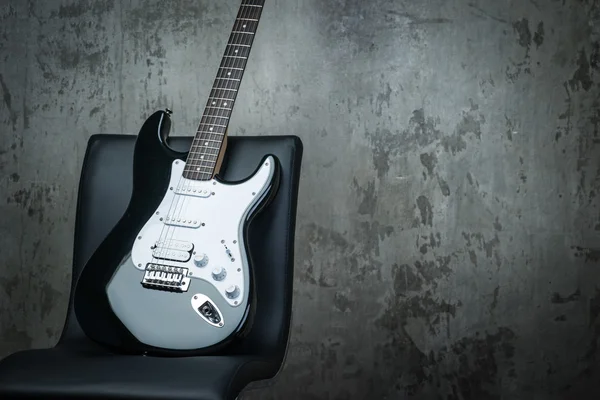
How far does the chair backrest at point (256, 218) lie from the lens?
181 centimetres

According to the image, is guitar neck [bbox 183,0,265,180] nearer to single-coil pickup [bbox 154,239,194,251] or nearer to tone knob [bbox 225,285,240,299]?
single-coil pickup [bbox 154,239,194,251]

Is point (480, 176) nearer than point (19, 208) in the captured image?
Yes

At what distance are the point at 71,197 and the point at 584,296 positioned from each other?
1949mm

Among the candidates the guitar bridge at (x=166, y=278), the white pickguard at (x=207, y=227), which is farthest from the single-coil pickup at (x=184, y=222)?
the guitar bridge at (x=166, y=278)

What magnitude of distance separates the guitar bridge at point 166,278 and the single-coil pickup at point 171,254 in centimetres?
2

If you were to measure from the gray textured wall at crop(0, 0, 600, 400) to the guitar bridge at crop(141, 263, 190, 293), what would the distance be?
1.27m

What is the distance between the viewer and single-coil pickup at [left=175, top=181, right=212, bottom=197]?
1.84m

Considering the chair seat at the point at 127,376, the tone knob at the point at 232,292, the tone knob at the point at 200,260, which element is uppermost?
the tone knob at the point at 200,260

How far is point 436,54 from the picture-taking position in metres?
2.92

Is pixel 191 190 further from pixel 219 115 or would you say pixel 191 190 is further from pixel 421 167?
pixel 421 167

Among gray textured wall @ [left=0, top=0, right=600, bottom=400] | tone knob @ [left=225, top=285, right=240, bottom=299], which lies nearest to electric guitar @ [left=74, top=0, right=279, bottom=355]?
tone knob @ [left=225, top=285, right=240, bottom=299]

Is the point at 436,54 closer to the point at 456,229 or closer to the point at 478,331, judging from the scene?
the point at 456,229

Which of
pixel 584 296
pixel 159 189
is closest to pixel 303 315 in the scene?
pixel 584 296

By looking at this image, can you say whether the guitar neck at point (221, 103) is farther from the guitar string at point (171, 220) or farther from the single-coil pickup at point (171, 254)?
the single-coil pickup at point (171, 254)
